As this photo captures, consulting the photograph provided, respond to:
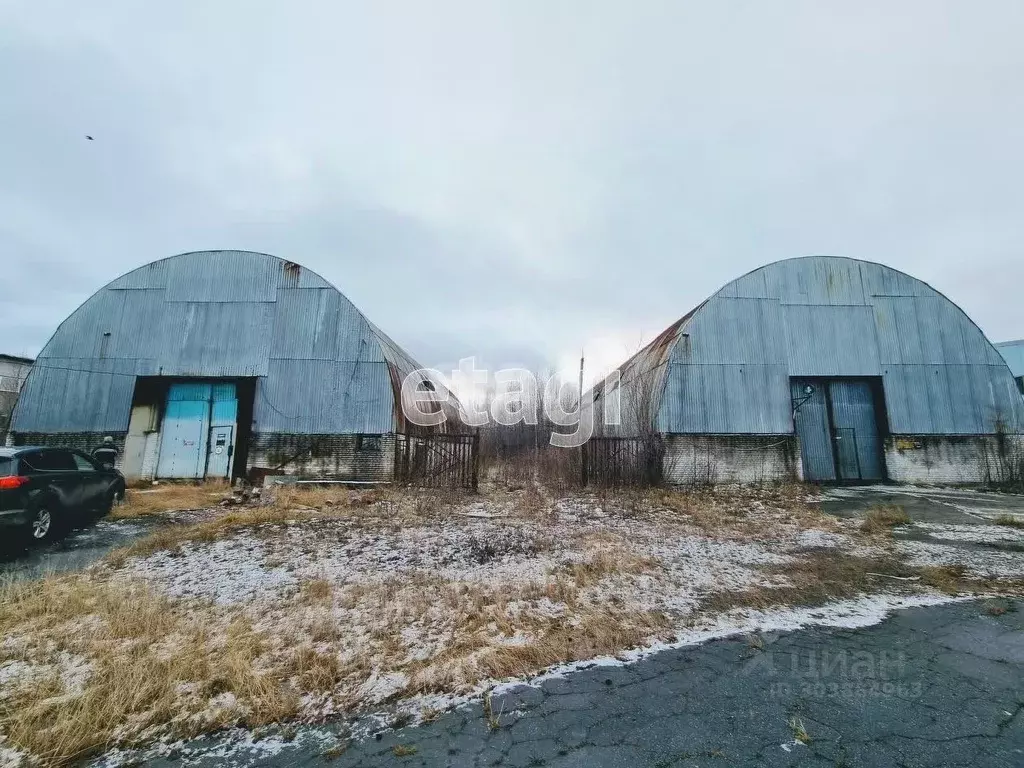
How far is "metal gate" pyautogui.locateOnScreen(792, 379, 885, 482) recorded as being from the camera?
14.5 metres

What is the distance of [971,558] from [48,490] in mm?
13212

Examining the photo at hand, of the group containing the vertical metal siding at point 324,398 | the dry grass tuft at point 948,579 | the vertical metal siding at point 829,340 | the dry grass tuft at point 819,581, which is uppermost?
the vertical metal siding at point 829,340

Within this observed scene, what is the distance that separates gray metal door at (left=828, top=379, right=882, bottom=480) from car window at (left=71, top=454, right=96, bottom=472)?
19.7m

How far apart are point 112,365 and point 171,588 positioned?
524 inches

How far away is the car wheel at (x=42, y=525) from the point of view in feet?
21.5

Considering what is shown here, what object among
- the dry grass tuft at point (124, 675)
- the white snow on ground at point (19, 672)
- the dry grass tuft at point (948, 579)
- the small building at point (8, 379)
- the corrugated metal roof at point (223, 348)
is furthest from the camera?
the small building at point (8, 379)

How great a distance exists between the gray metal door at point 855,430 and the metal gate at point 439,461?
12.0 meters

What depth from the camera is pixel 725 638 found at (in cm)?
A: 349

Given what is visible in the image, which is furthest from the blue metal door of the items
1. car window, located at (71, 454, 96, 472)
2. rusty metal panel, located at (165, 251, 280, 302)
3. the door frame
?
the door frame

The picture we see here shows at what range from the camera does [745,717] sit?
8.22 feet

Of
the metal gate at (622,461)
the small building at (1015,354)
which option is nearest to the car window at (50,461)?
the metal gate at (622,461)

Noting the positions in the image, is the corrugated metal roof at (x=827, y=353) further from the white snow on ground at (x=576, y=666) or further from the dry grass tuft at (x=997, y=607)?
the white snow on ground at (x=576, y=666)

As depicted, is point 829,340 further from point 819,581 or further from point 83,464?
point 83,464

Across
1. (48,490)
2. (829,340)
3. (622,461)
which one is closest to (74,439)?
(48,490)
